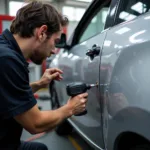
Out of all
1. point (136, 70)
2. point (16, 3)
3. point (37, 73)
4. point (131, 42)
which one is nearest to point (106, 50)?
point (131, 42)

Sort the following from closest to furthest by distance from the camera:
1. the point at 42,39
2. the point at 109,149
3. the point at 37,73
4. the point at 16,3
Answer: the point at 42,39 → the point at 109,149 → the point at 37,73 → the point at 16,3

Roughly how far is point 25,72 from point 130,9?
0.84 m

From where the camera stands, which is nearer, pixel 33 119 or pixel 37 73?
pixel 33 119

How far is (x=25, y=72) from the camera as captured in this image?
118 centimetres

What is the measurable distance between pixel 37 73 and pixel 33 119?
5.96 meters

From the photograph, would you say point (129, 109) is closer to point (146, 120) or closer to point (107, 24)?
point (146, 120)

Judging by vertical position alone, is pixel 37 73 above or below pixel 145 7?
below

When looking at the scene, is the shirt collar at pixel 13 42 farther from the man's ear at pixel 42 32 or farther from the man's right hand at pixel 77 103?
the man's right hand at pixel 77 103

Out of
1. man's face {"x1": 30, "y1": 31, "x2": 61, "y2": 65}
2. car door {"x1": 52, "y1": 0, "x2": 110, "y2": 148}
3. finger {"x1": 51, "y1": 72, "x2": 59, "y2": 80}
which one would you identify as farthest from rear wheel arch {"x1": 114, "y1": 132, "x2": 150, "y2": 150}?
finger {"x1": 51, "y1": 72, "x2": 59, "y2": 80}

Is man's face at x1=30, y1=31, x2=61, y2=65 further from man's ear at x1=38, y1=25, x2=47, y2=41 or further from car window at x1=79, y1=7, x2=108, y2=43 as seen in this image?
car window at x1=79, y1=7, x2=108, y2=43

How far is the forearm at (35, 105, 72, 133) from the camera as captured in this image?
123cm

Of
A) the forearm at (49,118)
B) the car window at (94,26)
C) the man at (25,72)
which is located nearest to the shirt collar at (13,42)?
the man at (25,72)

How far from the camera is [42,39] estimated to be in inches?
50.8

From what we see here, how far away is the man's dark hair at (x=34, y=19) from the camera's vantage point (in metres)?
1.28
